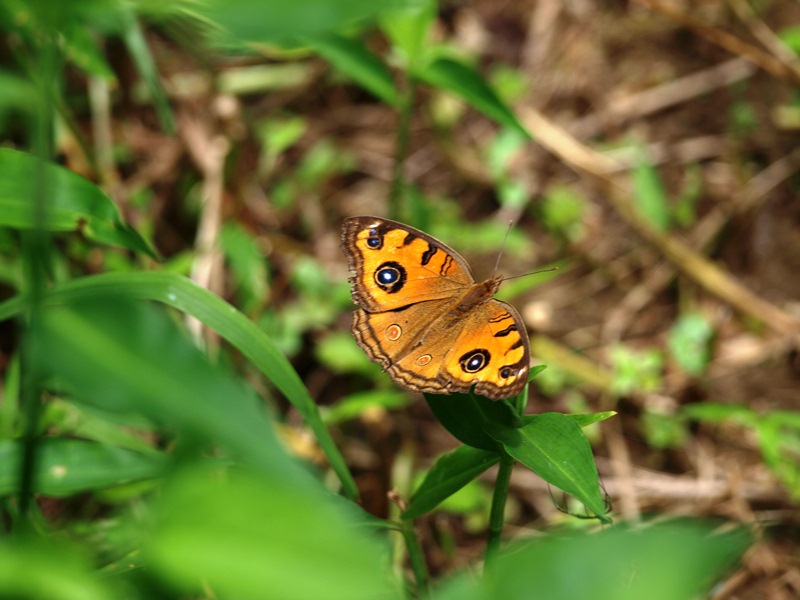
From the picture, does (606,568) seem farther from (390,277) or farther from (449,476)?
(390,277)

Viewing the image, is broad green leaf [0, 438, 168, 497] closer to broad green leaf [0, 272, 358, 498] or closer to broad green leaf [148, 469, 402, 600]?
broad green leaf [0, 272, 358, 498]

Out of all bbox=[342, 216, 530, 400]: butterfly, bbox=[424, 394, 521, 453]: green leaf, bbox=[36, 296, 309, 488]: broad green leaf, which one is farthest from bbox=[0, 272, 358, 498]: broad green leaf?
bbox=[36, 296, 309, 488]: broad green leaf

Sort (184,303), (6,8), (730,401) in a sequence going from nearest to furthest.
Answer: (184,303)
(6,8)
(730,401)

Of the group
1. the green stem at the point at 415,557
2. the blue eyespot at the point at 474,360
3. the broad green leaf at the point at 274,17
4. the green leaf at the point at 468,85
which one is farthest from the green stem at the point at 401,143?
the broad green leaf at the point at 274,17

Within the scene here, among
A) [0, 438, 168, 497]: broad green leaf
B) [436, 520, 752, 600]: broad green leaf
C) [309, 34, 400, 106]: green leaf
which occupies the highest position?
[309, 34, 400, 106]: green leaf

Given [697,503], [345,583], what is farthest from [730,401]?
[345,583]

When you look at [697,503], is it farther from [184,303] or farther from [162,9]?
[162,9]

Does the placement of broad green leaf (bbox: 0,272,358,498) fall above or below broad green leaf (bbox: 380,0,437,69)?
below

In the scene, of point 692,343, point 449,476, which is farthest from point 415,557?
point 692,343

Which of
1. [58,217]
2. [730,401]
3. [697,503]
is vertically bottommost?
[697,503]
